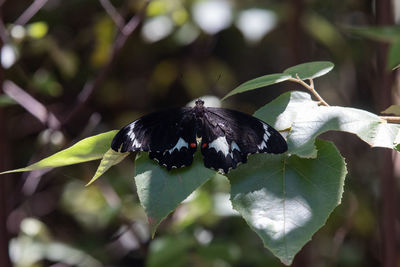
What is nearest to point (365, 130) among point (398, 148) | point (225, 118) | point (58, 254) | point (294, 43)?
point (398, 148)

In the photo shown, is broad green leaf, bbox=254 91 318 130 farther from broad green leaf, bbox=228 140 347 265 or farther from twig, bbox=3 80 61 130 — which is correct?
twig, bbox=3 80 61 130

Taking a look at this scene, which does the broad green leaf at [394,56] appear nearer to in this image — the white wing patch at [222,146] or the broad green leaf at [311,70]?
the broad green leaf at [311,70]

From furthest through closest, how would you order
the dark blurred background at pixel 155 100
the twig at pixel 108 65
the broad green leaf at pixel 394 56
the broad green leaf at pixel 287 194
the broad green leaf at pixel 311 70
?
the dark blurred background at pixel 155 100 < the twig at pixel 108 65 < the broad green leaf at pixel 311 70 < the broad green leaf at pixel 394 56 < the broad green leaf at pixel 287 194

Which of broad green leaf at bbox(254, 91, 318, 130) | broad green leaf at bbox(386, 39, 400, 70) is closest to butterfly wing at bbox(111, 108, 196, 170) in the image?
broad green leaf at bbox(254, 91, 318, 130)

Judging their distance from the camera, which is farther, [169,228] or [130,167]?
[130,167]

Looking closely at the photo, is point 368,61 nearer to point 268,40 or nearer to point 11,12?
point 268,40

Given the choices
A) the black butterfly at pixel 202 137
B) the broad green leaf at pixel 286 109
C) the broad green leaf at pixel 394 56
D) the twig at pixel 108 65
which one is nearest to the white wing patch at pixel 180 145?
the black butterfly at pixel 202 137
